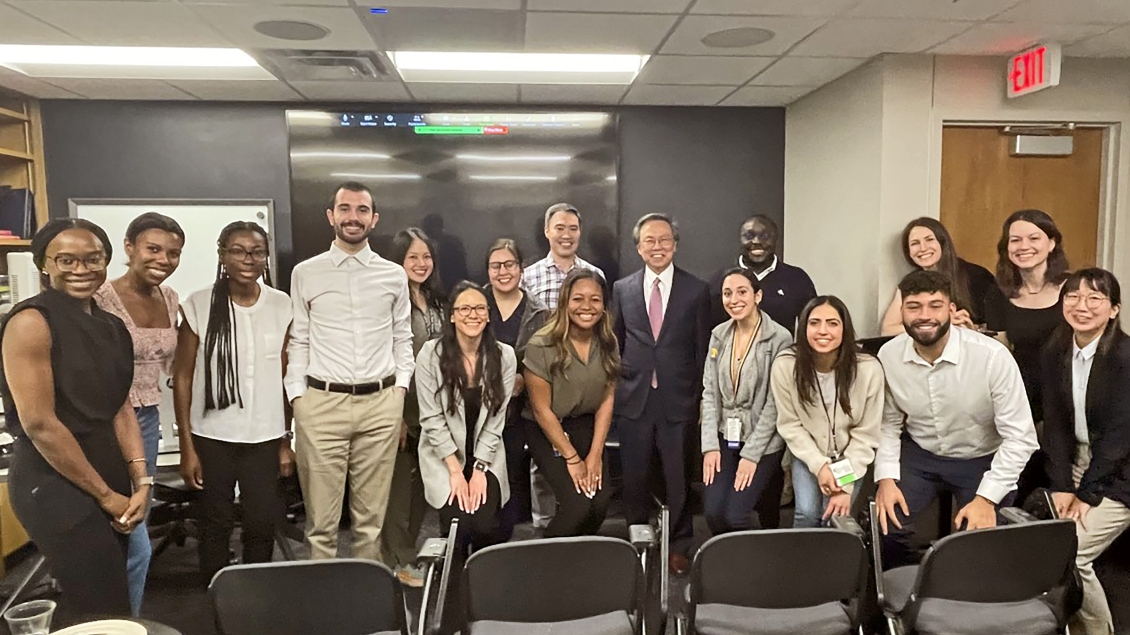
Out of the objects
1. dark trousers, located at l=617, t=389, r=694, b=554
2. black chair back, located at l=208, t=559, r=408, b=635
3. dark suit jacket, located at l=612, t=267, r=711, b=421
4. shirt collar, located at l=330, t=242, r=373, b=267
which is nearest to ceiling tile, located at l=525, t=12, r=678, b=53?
dark suit jacket, located at l=612, t=267, r=711, b=421

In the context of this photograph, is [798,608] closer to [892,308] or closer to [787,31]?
[892,308]

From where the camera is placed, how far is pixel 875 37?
3.40 metres

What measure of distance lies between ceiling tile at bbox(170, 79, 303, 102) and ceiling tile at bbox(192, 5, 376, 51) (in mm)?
844

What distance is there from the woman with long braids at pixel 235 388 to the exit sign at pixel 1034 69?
379 centimetres

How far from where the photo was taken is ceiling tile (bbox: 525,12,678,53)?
309 cm

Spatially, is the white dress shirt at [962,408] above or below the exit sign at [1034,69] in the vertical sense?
below

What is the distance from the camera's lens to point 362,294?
277cm

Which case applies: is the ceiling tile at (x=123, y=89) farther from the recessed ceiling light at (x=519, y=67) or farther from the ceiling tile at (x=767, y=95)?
the ceiling tile at (x=767, y=95)

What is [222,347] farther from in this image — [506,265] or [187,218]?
[187,218]

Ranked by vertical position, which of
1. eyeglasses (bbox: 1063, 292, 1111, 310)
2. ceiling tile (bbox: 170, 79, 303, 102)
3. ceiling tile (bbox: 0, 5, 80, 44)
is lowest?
eyeglasses (bbox: 1063, 292, 1111, 310)

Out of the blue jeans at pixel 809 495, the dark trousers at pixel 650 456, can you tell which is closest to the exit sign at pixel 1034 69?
the blue jeans at pixel 809 495

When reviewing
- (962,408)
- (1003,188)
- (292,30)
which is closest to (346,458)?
(292,30)

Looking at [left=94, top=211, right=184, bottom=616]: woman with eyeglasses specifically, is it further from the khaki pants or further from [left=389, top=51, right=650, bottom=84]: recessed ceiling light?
[left=389, top=51, right=650, bottom=84]: recessed ceiling light

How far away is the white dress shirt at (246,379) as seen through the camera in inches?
105
